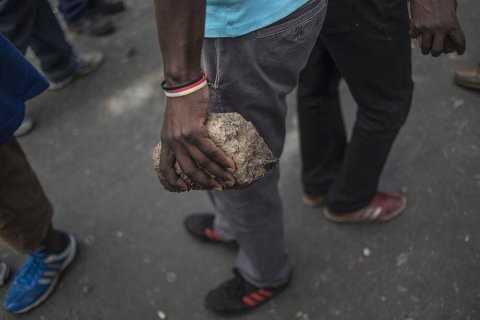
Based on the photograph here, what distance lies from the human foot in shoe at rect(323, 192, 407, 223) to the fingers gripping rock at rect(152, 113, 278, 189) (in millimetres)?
1069

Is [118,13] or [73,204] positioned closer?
[73,204]

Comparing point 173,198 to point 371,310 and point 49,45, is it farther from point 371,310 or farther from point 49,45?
point 49,45

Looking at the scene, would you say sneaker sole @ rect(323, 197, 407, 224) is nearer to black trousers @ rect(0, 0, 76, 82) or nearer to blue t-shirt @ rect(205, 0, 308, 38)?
blue t-shirt @ rect(205, 0, 308, 38)

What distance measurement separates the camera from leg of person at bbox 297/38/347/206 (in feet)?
5.92

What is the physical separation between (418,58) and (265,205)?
1.99m

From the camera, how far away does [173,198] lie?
2.51 metres

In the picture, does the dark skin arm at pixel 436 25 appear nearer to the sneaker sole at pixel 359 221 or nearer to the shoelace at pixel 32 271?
the sneaker sole at pixel 359 221

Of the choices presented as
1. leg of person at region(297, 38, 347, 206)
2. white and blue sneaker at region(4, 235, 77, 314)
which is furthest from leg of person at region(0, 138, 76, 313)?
leg of person at region(297, 38, 347, 206)

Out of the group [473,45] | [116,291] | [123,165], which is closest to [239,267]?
[116,291]

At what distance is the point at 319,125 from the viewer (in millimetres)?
1969

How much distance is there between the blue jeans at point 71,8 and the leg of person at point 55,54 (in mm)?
465

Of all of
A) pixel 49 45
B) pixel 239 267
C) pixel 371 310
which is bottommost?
pixel 371 310

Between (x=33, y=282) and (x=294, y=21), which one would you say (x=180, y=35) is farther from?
(x=33, y=282)

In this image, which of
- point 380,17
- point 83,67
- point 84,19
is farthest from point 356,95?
point 84,19
